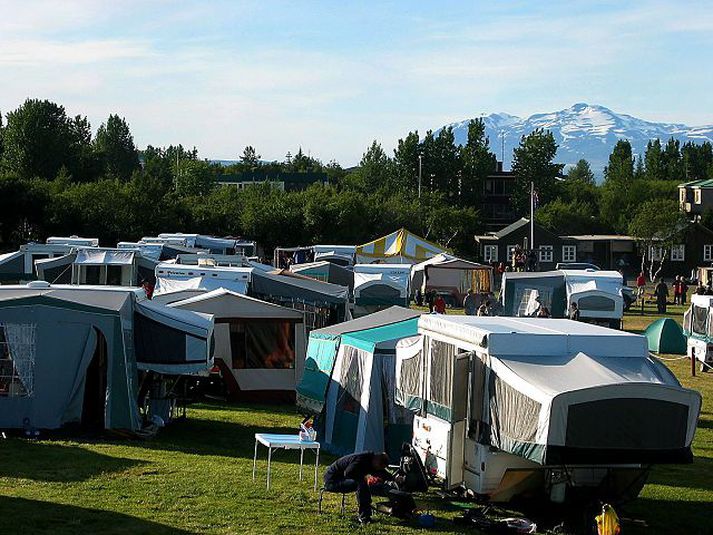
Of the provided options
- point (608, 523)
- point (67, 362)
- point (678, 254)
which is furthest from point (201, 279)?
point (678, 254)

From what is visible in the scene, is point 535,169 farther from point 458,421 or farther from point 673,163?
point 458,421

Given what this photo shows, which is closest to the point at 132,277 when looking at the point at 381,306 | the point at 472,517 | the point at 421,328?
the point at 381,306

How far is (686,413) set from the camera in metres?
11.3

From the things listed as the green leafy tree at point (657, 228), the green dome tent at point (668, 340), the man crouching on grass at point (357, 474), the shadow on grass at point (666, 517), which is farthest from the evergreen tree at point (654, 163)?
the man crouching on grass at point (357, 474)

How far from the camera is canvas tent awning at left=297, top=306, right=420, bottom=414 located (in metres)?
16.3

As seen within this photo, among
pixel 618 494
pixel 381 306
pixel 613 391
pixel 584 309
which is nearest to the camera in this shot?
pixel 613 391

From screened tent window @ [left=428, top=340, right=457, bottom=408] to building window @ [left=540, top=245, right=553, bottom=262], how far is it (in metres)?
52.3

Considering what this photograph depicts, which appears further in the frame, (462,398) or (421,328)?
(421,328)

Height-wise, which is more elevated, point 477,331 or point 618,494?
point 477,331

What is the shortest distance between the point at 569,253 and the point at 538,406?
5517 cm

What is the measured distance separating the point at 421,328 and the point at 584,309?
2037cm

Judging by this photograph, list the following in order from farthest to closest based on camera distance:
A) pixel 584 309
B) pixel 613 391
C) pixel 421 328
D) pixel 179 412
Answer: pixel 584 309
pixel 179 412
pixel 421 328
pixel 613 391

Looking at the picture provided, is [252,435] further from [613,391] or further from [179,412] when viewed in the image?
[613,391]

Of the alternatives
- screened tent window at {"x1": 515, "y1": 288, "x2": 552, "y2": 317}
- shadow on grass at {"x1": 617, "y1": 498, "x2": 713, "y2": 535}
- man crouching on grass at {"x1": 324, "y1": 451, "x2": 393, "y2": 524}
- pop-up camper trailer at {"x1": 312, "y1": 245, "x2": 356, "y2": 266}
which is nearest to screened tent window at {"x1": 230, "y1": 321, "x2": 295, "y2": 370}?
shadow on grass at {"x1": 617, "y1": 498, "x2": 713, "y2": 535}
